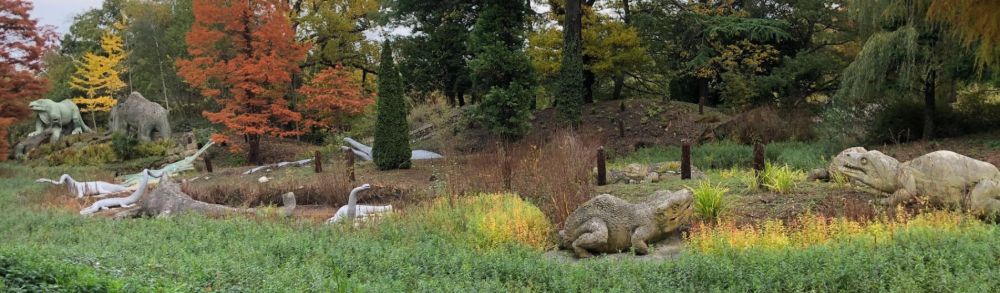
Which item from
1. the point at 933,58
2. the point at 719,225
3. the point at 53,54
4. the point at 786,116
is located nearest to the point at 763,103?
the point at 786,116

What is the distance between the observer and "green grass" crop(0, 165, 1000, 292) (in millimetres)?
4027

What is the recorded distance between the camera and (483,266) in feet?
16.1

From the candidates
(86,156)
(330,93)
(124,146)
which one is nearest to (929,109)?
(330,93)

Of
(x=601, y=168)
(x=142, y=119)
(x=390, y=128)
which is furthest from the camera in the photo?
(x=142, y=119)

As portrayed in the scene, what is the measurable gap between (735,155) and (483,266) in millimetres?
9489

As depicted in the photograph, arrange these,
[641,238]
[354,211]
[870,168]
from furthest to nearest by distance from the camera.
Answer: [354,211] < [870,168] < [641,238]

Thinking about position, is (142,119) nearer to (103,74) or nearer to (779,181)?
(103,74)

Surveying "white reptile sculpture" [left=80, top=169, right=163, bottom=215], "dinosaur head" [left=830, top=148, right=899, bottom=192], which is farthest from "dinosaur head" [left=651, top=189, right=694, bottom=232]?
"white reptile sculpture" [left=80, top=169, right=163, bottom=215]

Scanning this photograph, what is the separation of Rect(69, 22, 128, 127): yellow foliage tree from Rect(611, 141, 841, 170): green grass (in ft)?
79.8

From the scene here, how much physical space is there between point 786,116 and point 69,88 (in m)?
30.6

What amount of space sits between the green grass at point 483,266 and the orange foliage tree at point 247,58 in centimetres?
1082

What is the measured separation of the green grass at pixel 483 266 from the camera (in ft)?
13.2

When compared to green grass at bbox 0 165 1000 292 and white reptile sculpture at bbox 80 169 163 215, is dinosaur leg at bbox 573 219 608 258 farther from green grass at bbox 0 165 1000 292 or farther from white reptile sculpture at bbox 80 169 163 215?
white reptile sculpture at bbox 80 169 163 215

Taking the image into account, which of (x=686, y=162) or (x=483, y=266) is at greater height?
(x=686, y=162)
